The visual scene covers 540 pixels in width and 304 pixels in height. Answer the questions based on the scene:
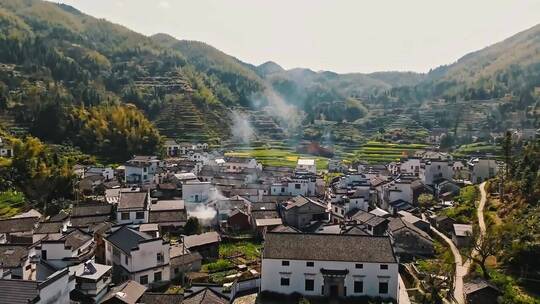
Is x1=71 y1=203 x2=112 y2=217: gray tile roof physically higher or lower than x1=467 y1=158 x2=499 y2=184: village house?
lower

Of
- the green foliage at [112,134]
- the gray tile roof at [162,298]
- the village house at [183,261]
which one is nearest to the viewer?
the gray tile roof at [162,298]

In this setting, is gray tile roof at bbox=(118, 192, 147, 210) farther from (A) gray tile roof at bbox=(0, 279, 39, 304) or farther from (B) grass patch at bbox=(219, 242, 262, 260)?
(A) gray tile roof at bbox=(0, 279, 39, 304)

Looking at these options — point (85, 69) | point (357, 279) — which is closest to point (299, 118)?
point (85, 69)

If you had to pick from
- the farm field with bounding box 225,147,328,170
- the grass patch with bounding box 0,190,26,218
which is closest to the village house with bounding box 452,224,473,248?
the farm field with bounding box 225,147,328,170

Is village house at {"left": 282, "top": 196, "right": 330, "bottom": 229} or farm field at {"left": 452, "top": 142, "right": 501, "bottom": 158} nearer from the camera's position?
village house at {"left": 282, "top": 196, "right": 330, "bottom": 229}

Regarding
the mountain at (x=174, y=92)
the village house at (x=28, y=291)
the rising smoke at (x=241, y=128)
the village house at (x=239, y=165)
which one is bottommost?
the village house at (x=239, y=165)

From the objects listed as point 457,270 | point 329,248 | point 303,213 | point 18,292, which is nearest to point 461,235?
point 457,270

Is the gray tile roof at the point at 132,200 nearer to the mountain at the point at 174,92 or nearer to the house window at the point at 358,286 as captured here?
the house window at the point at 358,286

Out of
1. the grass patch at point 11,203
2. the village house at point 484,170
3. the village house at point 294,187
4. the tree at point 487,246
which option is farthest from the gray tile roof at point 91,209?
Result: the village house at point 484,170

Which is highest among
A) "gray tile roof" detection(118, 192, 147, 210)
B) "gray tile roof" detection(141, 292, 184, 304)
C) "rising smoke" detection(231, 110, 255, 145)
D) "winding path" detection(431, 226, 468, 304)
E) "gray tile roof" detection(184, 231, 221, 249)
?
"rising smoke" detection(231, 110, 255, 145)
